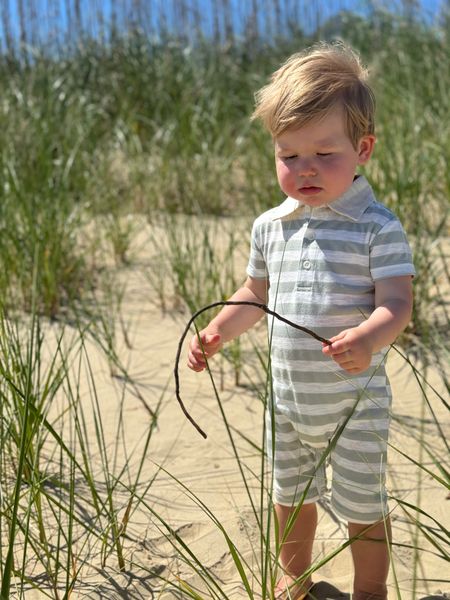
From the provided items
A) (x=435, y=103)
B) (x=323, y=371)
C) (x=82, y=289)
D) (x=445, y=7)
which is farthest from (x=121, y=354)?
(x=445, y=7)

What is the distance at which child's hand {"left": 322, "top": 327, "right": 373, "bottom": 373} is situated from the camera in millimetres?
1329

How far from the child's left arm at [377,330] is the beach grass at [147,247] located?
14cm

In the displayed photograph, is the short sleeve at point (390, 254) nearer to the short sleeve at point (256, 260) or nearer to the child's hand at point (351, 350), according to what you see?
the child's hand at point (351, 350)

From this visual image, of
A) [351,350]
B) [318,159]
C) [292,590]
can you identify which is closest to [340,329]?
[351,350]

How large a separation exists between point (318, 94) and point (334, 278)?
32 centimetres

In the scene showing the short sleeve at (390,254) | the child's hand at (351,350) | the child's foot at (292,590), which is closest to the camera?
the child's hand at (351,350)

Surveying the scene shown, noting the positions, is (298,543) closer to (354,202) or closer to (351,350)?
(351,350)

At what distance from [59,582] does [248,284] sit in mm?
696

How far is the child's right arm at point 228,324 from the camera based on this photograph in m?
1.57

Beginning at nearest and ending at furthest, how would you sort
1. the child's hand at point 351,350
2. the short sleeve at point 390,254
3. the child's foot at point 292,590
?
the child's hand at point 351,350
the short sleeve at point 390,254
the child's foot at point 292,590

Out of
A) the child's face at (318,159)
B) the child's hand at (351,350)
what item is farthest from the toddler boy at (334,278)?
the child's hand at (351,350)

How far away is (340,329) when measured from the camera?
1.53 m

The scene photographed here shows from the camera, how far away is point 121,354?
121 inches

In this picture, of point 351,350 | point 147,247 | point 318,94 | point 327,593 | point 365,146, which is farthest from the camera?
point 147,247
